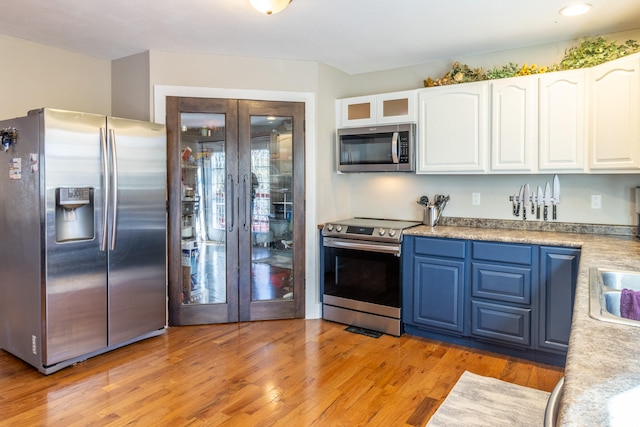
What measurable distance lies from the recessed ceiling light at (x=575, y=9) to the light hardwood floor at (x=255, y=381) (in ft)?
7.81

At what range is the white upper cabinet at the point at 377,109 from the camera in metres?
3.65

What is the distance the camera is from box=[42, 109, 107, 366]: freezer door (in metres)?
2.70

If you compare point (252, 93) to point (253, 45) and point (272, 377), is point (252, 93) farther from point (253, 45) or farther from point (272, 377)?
point (272, 377)

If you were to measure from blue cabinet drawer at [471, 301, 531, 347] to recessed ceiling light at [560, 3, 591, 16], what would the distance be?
2012 millimetres

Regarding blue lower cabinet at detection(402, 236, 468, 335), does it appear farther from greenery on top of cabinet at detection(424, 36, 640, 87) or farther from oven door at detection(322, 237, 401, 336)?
greenery on top of cabinet at detection(424, 36, 640, 87)

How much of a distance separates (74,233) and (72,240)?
0.07 metres

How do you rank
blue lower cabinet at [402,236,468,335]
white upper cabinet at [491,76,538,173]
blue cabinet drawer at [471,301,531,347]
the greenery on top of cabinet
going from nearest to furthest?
1. the greenery on top of cabinet
2. blue cabinet drawer at [471,301,531,347]
3. white upper cabinet at [491,76,538,173]
4. blue lower cabinet at [402,236,468,335]

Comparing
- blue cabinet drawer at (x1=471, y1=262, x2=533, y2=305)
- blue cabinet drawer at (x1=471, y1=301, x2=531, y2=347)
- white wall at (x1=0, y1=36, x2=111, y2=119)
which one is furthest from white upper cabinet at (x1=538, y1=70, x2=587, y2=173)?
white wall at (x1=0, y1=36, x2=111, y2=119)

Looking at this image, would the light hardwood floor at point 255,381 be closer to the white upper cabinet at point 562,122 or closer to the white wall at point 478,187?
the white wall at point 478,187

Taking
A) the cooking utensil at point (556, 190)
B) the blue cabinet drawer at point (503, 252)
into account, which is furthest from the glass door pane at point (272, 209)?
the cooking utensil at point (556, 190)

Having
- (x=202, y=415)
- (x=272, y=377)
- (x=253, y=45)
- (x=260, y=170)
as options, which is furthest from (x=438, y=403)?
(x=253, y=45)

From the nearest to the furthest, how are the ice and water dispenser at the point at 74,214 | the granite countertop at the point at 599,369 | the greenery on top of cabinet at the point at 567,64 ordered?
the granite countertop at the point at 599,369, the ice and water dispenser at the point at 74,214, the greenery on top of cabinet at the point at 567,64

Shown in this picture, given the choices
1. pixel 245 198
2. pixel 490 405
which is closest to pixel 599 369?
pixel 490 405

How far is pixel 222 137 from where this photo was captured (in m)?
3.70
